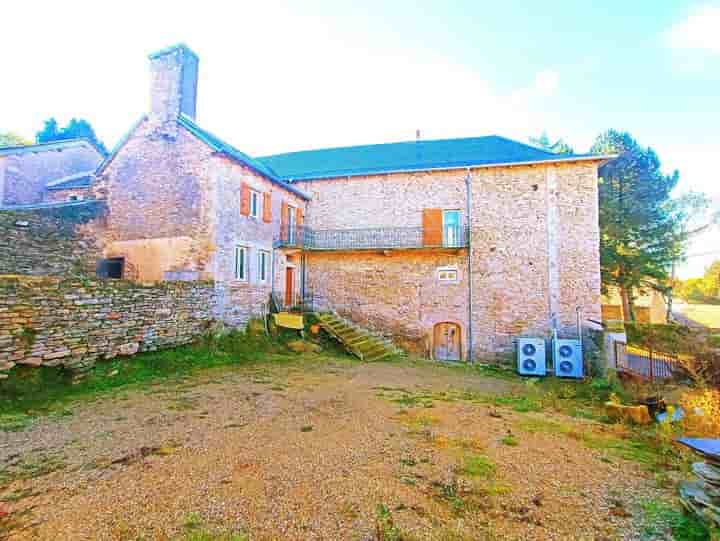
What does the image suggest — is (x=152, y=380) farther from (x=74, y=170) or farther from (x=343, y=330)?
(x=74, y=170)

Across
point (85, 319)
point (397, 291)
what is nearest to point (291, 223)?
point (397, 291)

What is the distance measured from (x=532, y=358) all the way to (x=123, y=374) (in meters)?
11.4

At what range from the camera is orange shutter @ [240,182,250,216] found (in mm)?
10625

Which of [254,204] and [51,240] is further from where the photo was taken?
[254,204]

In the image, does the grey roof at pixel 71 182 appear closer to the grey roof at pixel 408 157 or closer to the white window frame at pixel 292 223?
the white window frame at pixel 292 223

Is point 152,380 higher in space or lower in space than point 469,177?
lower

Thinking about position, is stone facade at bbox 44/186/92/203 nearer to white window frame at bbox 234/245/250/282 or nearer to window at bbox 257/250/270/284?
white window frame at bbox 234/245/250/282

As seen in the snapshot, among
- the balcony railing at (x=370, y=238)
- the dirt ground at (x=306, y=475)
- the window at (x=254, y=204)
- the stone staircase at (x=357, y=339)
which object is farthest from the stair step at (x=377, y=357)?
the window at (x=254, y=204)

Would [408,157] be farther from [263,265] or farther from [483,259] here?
[263,265]

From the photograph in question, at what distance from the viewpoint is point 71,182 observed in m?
13.5

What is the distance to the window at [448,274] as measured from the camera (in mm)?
12875

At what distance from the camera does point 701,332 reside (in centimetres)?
1600

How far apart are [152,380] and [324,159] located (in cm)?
1272

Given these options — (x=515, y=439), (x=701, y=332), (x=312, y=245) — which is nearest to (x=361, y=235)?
(x=312, y=245)
